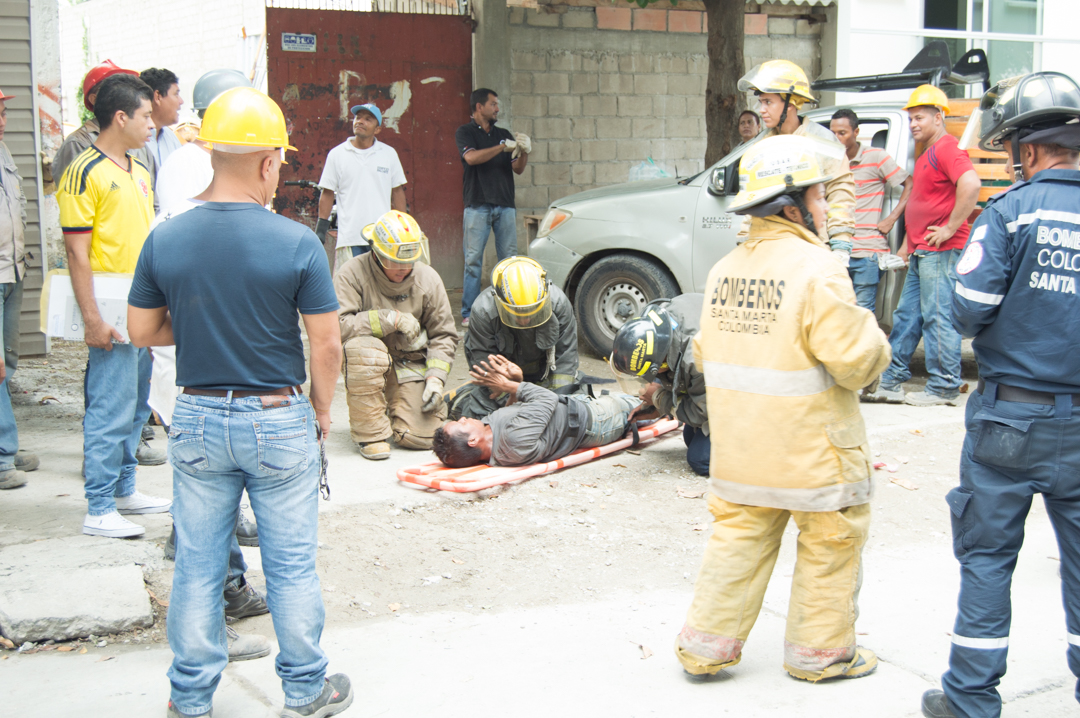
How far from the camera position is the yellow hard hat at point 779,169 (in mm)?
3070

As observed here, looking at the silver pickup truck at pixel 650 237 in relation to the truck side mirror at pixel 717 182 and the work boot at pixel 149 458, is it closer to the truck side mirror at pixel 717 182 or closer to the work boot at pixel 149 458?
the truck side mirror at pixel 717 182

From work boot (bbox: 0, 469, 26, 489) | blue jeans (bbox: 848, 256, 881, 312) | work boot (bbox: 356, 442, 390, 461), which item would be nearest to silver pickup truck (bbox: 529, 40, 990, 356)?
blue jeans (bbox: 848, 256, 881, 312)

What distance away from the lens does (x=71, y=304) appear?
173 inches

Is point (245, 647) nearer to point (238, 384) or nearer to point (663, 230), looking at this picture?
point (238, 384)

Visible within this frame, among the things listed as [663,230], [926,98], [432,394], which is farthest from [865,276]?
[432,394]

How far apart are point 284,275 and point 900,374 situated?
18.5 feet

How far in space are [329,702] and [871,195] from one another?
5.84 m

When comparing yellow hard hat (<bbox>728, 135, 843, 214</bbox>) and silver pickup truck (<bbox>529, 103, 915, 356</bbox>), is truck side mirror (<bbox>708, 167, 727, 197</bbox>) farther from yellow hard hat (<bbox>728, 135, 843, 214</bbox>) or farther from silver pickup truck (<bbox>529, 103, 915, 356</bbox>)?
yellow hard hat (<bbox>728, 135, 843, 214</bbox>)

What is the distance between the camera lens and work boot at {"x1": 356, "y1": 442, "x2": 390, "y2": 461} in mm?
5902

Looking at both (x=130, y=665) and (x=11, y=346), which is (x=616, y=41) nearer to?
A: (x=11, y=346)

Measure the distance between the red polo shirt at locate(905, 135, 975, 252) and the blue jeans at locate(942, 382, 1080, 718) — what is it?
14.1 ft

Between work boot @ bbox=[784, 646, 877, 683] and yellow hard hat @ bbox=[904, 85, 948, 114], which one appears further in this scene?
yellow hard hat @ bbox=[904, 85, 948, 114]

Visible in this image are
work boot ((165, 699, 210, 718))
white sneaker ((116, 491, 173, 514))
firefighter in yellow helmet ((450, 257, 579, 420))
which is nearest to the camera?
work boot ((165, 699, 210, 718))

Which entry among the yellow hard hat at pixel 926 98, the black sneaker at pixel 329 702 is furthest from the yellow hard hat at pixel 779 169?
the yellow hard hat at pixel 926 98
